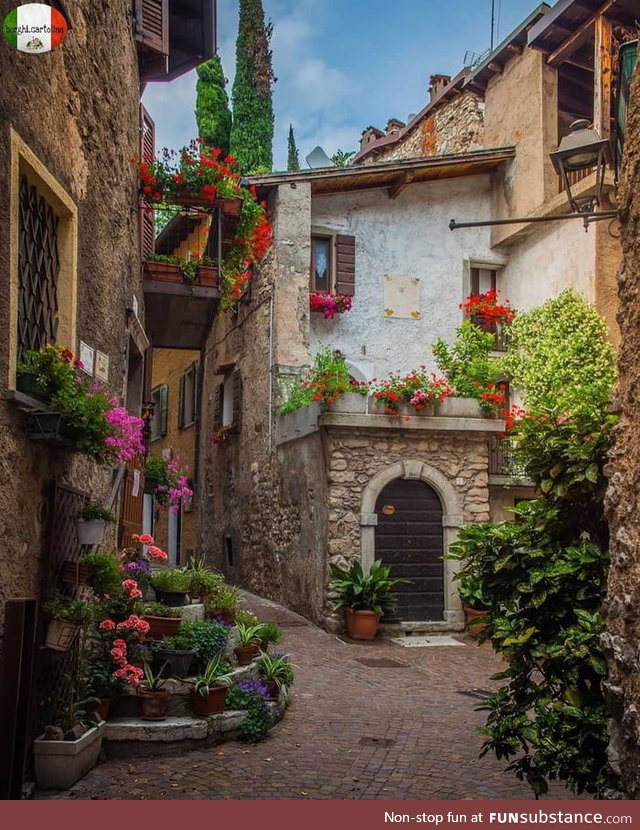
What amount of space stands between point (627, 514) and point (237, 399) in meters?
13.3

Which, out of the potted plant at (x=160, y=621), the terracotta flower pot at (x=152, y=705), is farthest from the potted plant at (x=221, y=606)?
the terracotta flower pot at (x=152, y=705)

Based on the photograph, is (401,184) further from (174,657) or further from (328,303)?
(174,657)

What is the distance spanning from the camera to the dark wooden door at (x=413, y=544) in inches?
479

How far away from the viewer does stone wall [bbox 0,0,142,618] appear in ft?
15.2

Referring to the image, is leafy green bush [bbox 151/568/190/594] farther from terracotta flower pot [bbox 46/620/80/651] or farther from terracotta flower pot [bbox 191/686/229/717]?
terracotta flower pot [bbox 46/620/80/651]

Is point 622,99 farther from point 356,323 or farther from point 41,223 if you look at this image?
point 356,323

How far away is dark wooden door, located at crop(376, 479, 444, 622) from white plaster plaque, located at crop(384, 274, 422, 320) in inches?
160

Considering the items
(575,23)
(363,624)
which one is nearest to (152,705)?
(363,624)

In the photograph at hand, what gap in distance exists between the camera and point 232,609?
8102 mm

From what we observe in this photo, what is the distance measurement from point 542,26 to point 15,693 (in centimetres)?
1419

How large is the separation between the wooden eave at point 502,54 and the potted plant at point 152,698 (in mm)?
12949

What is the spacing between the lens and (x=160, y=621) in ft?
22.6

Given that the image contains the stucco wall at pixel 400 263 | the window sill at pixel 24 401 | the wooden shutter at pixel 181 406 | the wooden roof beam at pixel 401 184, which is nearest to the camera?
A: the window sill at pixel 24 401

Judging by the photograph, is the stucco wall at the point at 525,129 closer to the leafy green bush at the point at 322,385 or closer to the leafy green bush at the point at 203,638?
the leafy green bush at the point at 322,385
